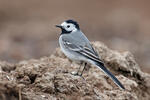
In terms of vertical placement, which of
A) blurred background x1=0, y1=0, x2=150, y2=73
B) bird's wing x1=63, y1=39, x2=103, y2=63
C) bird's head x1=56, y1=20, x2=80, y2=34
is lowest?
bird's wing x1=63, y1=39, x2=103, y2=63

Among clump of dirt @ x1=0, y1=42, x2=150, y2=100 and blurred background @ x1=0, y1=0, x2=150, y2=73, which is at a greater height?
blurred background @ x1=0, y1=0, x2=150, y2=73

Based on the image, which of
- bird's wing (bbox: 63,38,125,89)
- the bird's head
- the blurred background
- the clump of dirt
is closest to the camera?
the clump of dirt

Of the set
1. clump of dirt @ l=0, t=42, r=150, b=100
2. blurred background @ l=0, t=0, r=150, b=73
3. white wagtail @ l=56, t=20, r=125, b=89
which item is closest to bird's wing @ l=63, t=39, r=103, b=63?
white wagtail @ l=56, t=20, r=125, b=89

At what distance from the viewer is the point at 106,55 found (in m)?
9.52

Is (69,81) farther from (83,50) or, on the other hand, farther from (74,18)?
(74,18)

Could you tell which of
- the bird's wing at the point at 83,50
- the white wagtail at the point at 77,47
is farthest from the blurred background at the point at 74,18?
the bird's wing at the point at 83,50

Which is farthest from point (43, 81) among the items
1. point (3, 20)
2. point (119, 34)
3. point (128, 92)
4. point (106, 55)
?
point (3, 20)

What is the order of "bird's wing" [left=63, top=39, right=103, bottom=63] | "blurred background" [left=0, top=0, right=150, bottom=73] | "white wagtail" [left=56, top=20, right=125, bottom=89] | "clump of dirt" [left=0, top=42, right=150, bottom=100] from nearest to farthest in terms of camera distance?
1. "clump of dirt" [left=0, top=42, right=150, bottom=100]
2. "white wagtail" [left=56, top=20, right=125, bottom=89]
3. "bird's wing" [left=63, top=39, right=103, bottom=63]
4. "blurred background" [left=0, top=0, right=150, bottom=73]

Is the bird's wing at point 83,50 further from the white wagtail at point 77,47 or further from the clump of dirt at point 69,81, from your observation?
the clump of dirt at point 69,81

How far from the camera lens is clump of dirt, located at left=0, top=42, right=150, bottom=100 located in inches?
279

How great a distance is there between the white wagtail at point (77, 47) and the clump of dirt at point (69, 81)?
0.22 m

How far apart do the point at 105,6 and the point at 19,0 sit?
12.3ft

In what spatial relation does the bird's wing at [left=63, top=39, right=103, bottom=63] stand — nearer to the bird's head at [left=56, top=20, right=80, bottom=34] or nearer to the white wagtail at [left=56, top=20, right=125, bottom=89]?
the white wagtail at [left=56, top=20, right=125, bottom=89]

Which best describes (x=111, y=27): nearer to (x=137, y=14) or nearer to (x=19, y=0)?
(x=137, y=14)
